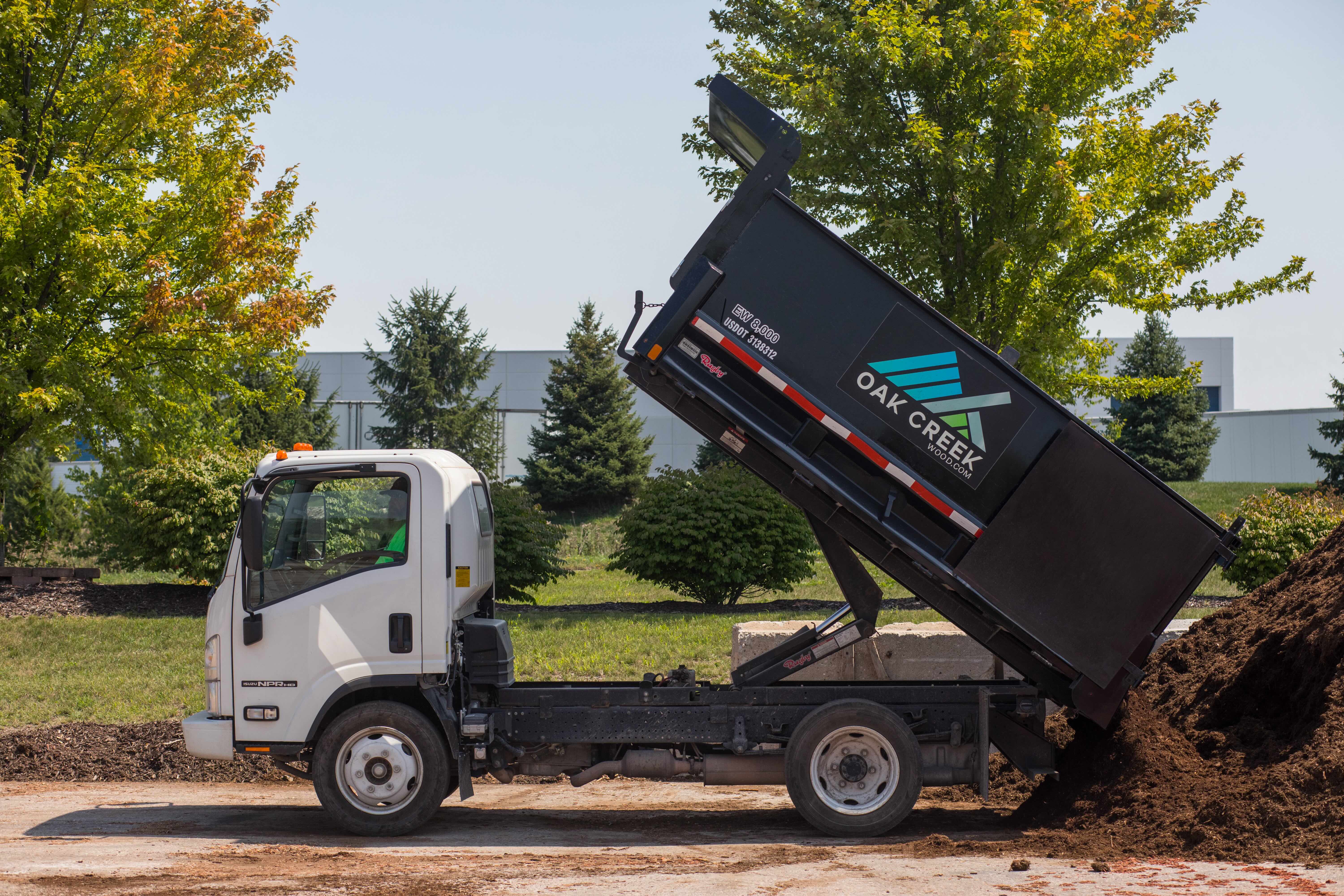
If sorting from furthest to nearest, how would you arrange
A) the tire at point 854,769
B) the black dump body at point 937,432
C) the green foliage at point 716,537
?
the green foliage at point 716,537 < the tire at point 854,769 < the black dump body at point 937,432

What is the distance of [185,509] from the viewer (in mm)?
15883

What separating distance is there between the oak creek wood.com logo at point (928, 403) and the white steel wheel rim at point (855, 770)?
1749 mm

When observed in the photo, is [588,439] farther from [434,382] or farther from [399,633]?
[399,633]

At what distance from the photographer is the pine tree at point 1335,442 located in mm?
30609

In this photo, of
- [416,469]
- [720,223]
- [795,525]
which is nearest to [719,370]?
[720,223]

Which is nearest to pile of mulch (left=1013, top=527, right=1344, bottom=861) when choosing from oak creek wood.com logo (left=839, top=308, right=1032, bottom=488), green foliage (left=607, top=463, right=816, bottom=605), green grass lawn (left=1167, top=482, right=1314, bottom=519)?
oak creek wood.com logo (left=839, top=308, right=1032, bottom=488)

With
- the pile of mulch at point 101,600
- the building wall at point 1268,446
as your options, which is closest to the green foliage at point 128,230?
the pile of mulch at point 101,600

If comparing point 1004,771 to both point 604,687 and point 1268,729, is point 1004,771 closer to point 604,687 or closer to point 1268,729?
point 1268,729

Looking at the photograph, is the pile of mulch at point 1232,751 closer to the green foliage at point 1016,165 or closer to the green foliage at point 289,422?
the green foliage at point 1016,165

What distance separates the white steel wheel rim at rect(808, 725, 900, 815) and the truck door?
8.47 ft

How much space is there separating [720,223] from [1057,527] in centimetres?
266

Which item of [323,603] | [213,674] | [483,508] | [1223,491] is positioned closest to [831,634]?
[483,508]

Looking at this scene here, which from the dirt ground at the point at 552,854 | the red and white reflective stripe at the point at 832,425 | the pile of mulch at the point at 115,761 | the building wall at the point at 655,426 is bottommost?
the dirt ground at the point at 552,854

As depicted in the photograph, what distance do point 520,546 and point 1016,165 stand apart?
8665 mm
